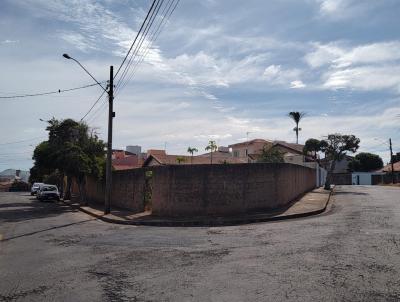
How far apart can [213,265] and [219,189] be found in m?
10.8

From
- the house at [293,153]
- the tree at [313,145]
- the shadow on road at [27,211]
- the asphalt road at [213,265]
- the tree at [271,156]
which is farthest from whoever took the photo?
the house at [293,153]

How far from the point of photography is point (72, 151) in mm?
30156

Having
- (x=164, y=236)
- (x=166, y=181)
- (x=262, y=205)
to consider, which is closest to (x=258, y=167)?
(x=262, y=205)

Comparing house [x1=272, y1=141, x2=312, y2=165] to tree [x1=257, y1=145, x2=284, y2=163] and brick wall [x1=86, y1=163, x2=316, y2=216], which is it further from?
brick wall [x1=86, y1=163, x2=316, y2=216]

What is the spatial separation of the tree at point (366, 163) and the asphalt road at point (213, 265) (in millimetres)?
81079

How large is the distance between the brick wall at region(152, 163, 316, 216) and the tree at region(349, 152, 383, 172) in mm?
76103

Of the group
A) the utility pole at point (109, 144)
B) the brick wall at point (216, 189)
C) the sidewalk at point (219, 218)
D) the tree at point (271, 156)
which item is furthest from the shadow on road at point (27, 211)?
the tree at point (271, 156)

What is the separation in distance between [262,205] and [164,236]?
23.6 ft

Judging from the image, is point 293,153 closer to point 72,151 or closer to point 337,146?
point 337,146

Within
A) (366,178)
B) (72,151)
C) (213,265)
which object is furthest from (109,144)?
(366,178)

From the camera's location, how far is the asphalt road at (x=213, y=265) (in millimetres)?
6984

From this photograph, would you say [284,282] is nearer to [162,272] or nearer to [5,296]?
[162,272]

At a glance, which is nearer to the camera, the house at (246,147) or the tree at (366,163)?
the house at (246,147)

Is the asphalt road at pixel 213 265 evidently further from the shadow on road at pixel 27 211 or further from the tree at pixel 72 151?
the tree at pixel 72 151
